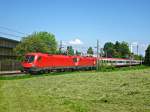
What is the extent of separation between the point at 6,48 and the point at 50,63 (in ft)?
125

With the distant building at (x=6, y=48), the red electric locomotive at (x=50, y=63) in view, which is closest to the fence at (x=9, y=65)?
the distant building at (x=6, y=48)

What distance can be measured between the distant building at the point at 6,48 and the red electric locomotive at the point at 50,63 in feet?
87.4

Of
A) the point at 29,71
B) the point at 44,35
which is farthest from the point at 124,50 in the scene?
the point at 29,71

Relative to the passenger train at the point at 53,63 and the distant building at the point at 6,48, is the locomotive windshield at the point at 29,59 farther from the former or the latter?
the distant building at the point at 6,48

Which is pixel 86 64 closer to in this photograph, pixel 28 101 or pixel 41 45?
pixel 41 45

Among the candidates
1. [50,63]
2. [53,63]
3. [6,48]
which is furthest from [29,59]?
[6,48]

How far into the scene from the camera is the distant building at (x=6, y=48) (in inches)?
3494

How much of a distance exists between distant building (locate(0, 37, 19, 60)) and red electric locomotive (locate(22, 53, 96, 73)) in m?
26.6

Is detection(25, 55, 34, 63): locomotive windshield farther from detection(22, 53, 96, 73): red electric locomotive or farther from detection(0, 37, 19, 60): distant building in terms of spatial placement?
detection(0, 37, 19, 60): distant building

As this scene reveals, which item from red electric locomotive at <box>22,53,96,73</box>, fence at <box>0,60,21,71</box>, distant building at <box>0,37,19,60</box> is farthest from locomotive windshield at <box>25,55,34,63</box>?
distant building at <box>0,37,19,60</box>

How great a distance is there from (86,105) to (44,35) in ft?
259

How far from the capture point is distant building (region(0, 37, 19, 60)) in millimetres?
88750

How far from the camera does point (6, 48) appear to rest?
91.8 meters

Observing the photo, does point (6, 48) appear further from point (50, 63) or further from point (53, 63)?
point (50, 63)
